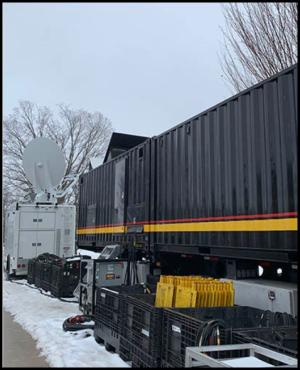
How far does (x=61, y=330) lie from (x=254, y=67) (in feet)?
34.9

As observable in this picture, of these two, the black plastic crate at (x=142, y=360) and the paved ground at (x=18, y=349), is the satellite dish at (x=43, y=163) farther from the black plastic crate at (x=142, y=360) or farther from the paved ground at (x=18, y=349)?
the black plastic crate at (x=142, y=360)

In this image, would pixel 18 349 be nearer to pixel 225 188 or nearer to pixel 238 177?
pixel 225 188

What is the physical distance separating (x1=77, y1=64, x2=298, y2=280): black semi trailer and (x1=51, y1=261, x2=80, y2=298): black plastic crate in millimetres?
3060

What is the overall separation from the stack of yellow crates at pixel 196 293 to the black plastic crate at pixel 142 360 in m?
0.69

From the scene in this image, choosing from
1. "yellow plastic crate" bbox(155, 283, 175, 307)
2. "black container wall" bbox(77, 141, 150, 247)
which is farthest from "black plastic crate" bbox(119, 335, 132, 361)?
"black container wall" bbox(77, 141, 150, 247)

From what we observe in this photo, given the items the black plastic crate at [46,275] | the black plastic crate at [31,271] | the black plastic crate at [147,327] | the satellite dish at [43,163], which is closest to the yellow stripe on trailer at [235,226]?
the black plastic crate at [147,327]

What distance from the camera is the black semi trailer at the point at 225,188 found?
4770 millimetres

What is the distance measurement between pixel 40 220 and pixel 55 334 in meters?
8.83

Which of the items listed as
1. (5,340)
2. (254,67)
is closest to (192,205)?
(5,340)

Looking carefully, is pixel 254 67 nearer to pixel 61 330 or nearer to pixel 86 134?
pixel 61 330

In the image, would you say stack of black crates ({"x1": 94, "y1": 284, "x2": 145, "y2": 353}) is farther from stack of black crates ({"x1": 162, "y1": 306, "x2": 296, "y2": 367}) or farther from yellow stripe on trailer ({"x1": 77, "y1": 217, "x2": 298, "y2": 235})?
stack of black crates ({"x1": 162, "y1": 306, "x2": 296, "y2": 367})

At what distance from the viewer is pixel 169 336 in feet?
15.7

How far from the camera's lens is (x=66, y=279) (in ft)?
38.2

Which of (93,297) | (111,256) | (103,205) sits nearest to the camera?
(93,297)
